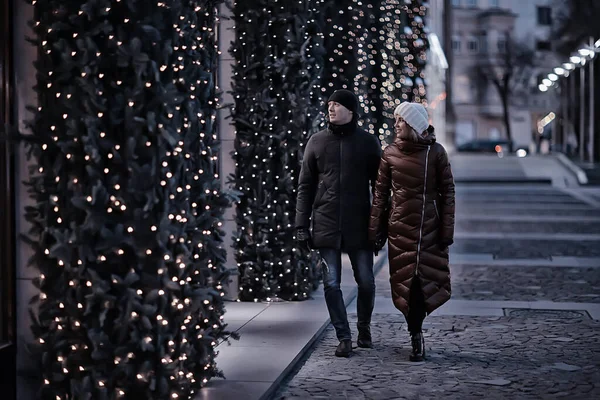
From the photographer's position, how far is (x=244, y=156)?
11477mm

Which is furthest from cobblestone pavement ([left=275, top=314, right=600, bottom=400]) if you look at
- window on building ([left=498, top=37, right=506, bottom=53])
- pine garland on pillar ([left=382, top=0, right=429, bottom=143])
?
window on building ([left=498, top=37, right=506, bottom=53])

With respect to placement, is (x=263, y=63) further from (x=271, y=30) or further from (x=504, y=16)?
(x=504, y=16)

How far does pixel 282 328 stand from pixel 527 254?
8.39 meters

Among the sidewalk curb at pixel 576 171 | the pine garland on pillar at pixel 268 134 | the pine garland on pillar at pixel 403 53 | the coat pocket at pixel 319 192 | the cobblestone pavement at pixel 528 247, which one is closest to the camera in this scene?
the coat pocket at pixel 319 192

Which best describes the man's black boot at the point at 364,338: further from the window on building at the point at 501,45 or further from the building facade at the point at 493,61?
the window on building at the point at 501,45

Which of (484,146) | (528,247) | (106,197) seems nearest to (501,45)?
(484,146)

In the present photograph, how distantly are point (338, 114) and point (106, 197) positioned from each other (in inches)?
117

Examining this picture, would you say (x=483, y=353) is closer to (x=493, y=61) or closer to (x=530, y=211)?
(x=530, y=211)

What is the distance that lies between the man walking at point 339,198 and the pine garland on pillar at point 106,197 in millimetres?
2357

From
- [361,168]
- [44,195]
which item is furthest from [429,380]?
[44,195]

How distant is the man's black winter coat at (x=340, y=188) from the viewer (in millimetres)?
8484

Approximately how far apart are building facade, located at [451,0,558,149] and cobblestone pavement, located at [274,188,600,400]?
92.5 meters

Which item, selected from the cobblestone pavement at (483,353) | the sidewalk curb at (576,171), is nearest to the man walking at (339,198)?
the cobblestone pavement at (483,353)

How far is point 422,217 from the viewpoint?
26.8 feet
